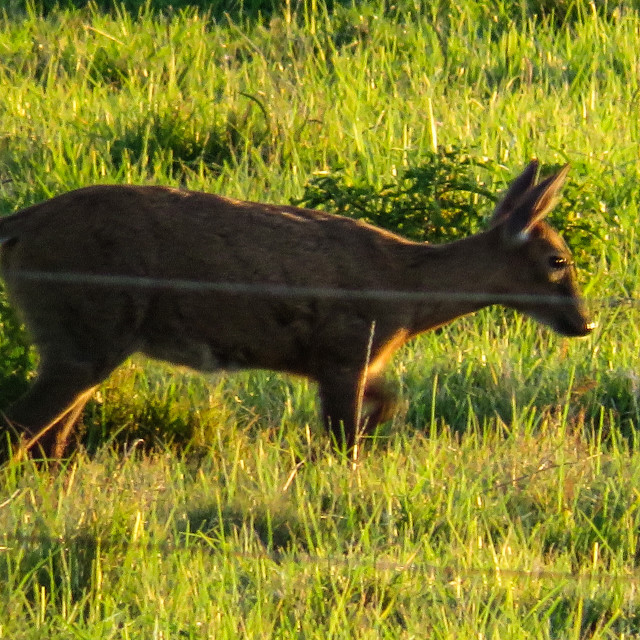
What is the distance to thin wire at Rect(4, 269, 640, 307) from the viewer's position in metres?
5.55

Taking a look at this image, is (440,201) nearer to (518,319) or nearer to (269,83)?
(518,319)

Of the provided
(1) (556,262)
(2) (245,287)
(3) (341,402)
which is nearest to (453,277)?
(1) (556,262)

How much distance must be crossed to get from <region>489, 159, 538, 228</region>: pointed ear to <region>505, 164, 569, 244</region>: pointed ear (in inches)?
5.9

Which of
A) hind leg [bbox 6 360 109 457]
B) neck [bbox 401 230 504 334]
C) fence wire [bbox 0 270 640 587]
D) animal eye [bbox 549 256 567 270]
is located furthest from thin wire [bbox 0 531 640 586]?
animal eye [bbox 549 256 567 270]

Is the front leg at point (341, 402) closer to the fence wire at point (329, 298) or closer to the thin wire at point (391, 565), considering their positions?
the fence wire at point (329, 298)

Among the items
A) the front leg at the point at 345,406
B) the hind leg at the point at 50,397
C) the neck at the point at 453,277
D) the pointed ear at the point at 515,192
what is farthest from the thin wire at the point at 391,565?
the pointed ear at the point at 515,192

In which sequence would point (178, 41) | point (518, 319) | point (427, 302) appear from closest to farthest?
point (427, 302), point (518, 319), point (178, 41)

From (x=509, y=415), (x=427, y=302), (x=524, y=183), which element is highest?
(x=524, y=183)

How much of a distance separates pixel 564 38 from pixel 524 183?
13.3 ft

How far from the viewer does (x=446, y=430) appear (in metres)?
5.94

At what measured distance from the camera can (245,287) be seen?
18.8 feet

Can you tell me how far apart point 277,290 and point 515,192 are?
1.22 metres

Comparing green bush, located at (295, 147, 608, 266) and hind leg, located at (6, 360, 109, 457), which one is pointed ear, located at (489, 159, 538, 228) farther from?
hind leg, located at (6, 360, 109, 457)

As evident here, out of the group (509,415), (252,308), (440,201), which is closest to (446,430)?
(509,415)
